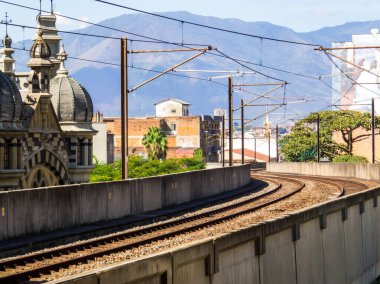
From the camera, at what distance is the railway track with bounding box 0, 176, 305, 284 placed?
22156mm

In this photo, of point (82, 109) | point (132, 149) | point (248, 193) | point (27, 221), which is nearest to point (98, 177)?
point (82, 109)

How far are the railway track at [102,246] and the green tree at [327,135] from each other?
97947 mm

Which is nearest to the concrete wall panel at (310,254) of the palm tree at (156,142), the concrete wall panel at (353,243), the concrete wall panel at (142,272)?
the concrete wall panel at (353,243)

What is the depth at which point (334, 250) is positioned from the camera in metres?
32.9

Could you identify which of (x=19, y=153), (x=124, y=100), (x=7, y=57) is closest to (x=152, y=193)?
(x=124, y=100)

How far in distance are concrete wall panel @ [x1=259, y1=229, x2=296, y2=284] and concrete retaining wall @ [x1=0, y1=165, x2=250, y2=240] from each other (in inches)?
293

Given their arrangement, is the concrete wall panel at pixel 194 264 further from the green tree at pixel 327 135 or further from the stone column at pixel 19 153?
the green tree at pixel 327 135

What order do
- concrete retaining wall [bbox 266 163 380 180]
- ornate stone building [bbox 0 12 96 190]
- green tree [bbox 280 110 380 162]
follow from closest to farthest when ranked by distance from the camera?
ornate stone building [bbox 0 12 96 190] < concrete retaining wall [bbox 266 163 380 180] < green tree [bbox 280 110 380 162]

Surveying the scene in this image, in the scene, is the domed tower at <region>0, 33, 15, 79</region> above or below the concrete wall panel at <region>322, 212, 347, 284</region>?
above

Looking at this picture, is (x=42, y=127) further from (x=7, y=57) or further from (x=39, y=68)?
(x=7, y=57)

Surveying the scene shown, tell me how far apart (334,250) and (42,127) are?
2294cm

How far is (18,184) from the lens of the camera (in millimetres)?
46281

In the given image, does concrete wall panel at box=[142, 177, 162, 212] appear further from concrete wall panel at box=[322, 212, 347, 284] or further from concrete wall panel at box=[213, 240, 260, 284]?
concrete wall panel at box=[213, 240, 260, 284]

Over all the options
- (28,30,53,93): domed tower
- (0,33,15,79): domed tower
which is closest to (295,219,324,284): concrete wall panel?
(28,30,53,93): domed tower
